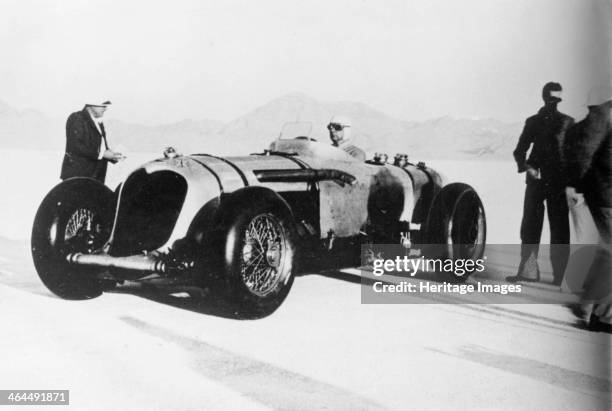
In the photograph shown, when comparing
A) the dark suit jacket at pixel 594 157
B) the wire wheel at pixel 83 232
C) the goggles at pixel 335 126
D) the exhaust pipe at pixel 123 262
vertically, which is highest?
the goggles at pixel 335 126

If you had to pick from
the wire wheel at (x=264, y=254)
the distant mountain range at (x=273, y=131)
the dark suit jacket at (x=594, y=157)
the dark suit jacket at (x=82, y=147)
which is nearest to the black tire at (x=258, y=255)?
the wire wheel at (x=264, y=254)

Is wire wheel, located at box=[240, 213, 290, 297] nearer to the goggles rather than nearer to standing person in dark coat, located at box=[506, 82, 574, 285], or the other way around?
the goggles

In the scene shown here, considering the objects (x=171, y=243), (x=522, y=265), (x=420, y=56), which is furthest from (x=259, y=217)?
(x=522, y=265)

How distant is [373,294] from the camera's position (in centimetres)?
395

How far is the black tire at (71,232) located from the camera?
3584mm

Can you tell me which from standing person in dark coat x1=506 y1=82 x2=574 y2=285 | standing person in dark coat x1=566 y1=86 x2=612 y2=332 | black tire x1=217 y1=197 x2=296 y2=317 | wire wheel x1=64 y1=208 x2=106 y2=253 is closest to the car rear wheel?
black tire x1=217 y1=197 x2=296 y2=317

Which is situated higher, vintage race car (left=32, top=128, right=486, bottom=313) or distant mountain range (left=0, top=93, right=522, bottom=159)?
distant mountain range (left=0, top=93, right=522, bottom=159)

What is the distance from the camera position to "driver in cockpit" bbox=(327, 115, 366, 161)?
163 inches

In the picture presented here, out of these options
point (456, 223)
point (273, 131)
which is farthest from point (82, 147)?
point (456, 223)

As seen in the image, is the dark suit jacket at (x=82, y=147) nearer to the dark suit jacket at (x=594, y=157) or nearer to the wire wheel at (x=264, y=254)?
the wire wheel at (x=264, y=254)

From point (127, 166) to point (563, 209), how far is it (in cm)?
281

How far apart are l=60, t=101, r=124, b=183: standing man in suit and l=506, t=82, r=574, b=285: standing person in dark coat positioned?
264 centimetres

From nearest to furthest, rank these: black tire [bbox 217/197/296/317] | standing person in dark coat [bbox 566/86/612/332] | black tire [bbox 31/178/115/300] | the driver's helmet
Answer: black tire [bbox 217/197/296/317]
standing person in dark coat [bbox 566/86/612/332]
black tire [bbox 31/178/115/300]
the driver's helmet

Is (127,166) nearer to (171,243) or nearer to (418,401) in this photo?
(171,243)
